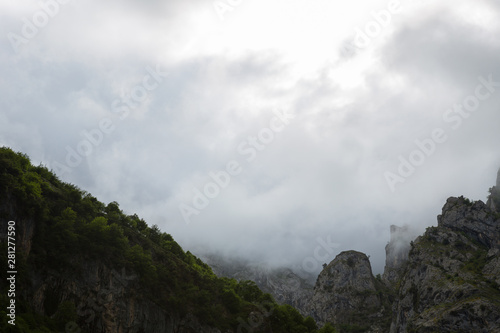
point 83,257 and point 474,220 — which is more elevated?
point 474,220

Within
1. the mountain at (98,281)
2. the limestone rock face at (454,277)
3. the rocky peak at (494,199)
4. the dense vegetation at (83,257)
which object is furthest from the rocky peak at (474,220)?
the dense vegetation at (83,257)

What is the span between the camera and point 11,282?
49.5 metres

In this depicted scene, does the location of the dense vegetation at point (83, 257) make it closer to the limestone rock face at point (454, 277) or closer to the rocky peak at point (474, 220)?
the limestone rock face at point (454, 277)

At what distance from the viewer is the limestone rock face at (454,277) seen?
119m

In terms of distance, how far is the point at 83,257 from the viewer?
64.6m

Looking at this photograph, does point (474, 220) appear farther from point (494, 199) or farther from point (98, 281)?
point (98, 281)

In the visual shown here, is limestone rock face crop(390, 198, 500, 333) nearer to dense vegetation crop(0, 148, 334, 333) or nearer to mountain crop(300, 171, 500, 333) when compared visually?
mountain crop(300, 171, 500, 333)

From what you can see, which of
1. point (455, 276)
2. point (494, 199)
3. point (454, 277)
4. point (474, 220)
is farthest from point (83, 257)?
point (494, 199)

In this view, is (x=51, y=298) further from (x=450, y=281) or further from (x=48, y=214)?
(x=450, y=281)

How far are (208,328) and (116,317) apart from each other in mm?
21629

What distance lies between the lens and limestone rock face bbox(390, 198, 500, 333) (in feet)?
390

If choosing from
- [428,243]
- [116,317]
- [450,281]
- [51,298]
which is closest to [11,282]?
[51,298]

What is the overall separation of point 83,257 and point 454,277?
462 feet

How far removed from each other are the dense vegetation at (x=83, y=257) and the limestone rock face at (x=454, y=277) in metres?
58.4
